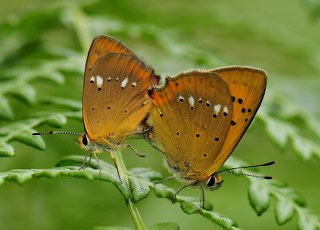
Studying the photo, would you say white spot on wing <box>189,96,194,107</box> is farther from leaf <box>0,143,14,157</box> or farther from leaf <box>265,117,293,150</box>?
leaf <box>0,143,14,157</box>

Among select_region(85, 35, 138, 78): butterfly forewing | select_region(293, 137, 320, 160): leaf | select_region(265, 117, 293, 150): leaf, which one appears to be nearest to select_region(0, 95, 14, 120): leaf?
select_region(85, 35, 138, 78): butterfly forewing

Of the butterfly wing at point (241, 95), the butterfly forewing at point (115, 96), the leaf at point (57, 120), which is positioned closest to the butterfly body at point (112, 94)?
the butterfly forewing at point (115, 96)

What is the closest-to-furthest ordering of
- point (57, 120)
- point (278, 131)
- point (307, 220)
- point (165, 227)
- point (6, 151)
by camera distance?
1. point (165, 227)
2. point (6, 151)
3. point (307, 220)
4. point (57, 120)
5. point (278, 131)

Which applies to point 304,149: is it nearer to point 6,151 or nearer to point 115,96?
point 115,96

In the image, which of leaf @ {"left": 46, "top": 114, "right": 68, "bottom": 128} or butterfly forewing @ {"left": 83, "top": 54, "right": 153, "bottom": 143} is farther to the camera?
butterfly forewing @ {"left": 83, "top": 54, "right": 153, "bottom": 143}

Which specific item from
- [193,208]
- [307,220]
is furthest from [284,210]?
[193,208]
